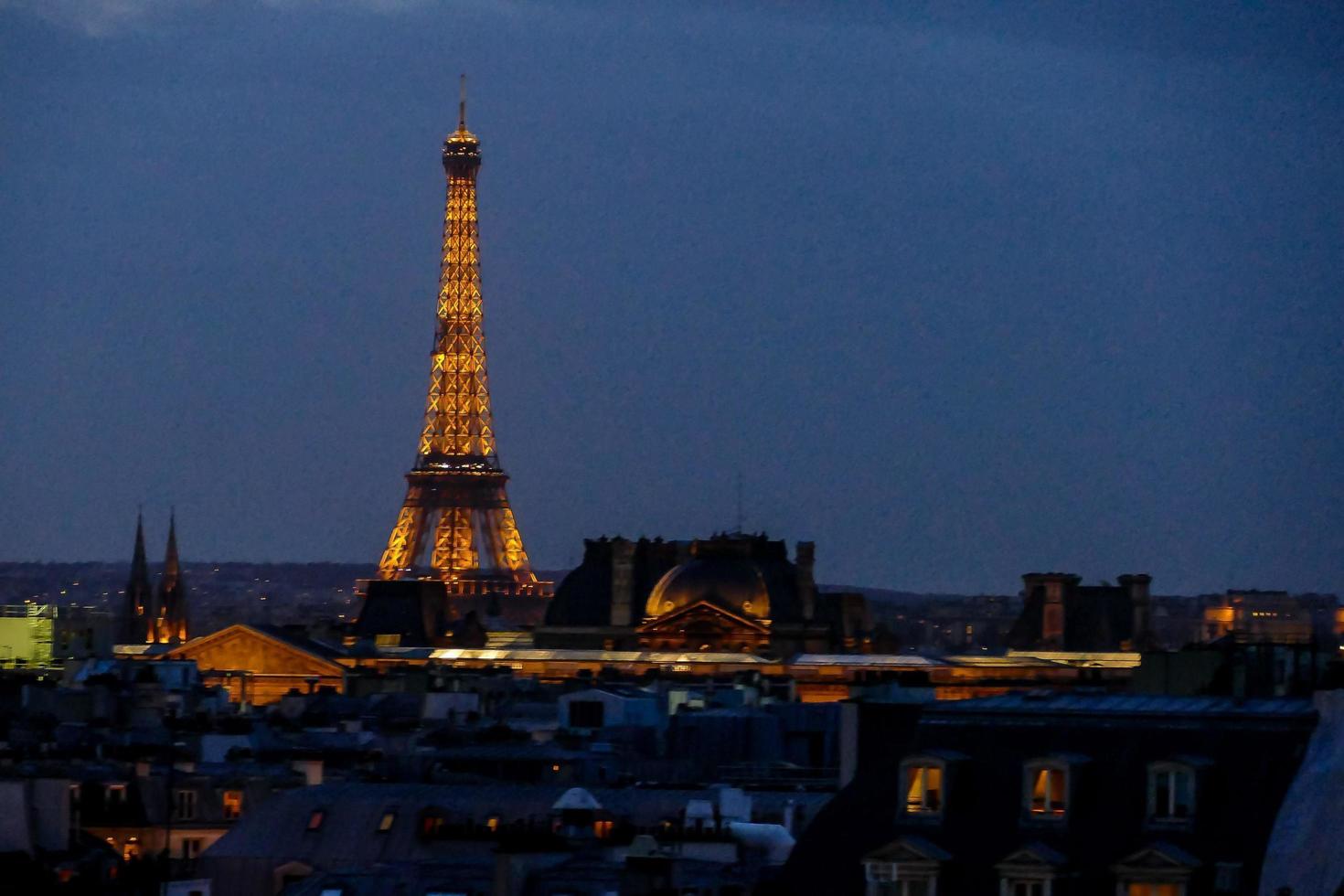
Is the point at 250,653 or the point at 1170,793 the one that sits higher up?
the point at 250,653

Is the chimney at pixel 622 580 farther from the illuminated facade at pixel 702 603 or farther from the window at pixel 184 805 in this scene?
the window at pixel 184 805

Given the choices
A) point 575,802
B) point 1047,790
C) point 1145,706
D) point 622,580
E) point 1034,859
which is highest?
point 622,580

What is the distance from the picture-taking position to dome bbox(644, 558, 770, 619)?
502 ft

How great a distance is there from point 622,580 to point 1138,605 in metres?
17.9

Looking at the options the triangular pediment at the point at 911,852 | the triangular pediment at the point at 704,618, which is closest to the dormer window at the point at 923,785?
the triangular pediment at the point at 911,852

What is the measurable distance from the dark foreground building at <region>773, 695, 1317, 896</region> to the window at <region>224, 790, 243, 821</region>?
2139 cm

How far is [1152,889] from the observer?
102 ft

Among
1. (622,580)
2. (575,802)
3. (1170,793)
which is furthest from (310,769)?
(622,580)

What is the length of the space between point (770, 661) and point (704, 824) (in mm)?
90066

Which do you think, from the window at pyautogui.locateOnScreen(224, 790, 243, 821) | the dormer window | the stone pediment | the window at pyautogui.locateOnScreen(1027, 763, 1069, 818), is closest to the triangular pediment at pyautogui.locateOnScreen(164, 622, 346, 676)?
the window at pyautogui.locateOnScreen(224, 790, 243, 821)

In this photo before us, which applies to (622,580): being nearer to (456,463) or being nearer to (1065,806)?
(456,463)

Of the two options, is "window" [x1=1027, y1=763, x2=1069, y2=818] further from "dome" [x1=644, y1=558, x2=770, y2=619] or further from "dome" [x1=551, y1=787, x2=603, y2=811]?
"dome" [x1=644, y1=558, x2=770, y2=619]

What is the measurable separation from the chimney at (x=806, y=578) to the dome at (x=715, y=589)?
9.72 ft

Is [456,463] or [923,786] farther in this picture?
[456,463]
